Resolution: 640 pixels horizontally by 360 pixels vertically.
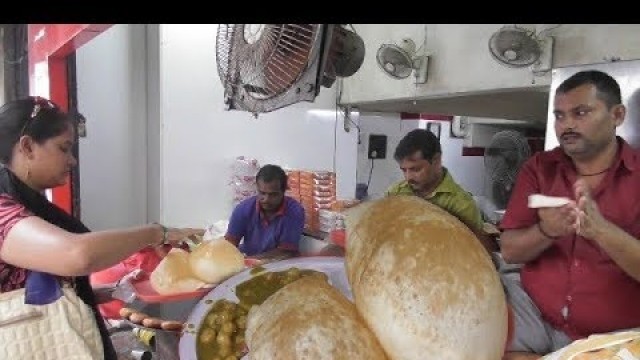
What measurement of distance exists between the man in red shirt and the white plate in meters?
0.26

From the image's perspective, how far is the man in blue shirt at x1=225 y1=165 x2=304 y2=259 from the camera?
63cm

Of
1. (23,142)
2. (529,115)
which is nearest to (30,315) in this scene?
(23,142)

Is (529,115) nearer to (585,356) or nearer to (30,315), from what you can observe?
(585,356)

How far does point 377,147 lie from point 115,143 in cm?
36

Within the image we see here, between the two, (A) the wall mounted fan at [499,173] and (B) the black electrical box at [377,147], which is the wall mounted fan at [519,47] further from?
(B) the black electrical box at [377,147]

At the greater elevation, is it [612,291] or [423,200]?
[423,200]

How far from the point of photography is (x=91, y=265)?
607 mm

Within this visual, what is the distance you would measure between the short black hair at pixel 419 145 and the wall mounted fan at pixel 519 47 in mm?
251

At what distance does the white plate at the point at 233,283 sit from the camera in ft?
1.96

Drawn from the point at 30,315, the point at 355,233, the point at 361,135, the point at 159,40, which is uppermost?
the point at 159,40

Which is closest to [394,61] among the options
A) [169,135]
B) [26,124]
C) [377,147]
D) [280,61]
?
[377,147]

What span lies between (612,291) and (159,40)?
2.59ft

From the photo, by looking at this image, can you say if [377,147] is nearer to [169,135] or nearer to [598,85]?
[169,135]
